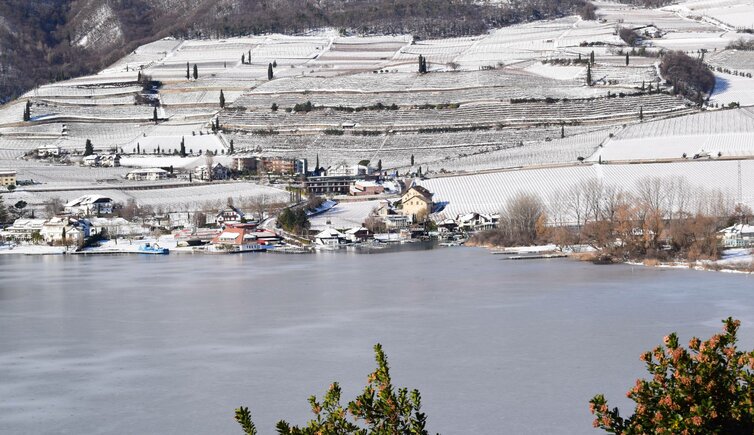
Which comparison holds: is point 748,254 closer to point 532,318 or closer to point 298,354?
point 532,318

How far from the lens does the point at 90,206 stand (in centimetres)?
5097

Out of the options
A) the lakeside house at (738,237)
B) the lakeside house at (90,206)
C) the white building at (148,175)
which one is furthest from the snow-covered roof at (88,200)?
the lakeside house at (738,237)

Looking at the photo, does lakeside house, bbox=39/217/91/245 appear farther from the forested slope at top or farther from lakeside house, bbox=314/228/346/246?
the forested slope at top

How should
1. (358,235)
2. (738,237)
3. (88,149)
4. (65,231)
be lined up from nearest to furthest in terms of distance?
(738,237) → (358,235) → (65,231) → (88,149)

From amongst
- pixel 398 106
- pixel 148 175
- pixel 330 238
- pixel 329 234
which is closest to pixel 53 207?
pixel 148 175

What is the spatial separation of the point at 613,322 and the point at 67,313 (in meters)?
10.1

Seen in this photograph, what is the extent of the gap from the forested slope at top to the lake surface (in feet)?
212

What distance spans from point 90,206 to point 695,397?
1768 inches

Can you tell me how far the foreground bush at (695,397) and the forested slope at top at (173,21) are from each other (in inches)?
3427

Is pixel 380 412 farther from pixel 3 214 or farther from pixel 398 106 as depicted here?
pixel 398 106

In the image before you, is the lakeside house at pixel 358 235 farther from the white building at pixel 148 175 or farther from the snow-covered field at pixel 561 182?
the white building at pixel 148 175

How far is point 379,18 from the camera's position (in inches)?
3839

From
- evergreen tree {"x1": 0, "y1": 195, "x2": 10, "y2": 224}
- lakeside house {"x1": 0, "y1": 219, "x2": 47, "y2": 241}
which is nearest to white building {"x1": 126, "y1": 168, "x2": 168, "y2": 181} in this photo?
evergreen tree {"x1": 0, "y1": 195, "x2": 10, "y2": 224}

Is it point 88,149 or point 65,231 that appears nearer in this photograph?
point 65,231
